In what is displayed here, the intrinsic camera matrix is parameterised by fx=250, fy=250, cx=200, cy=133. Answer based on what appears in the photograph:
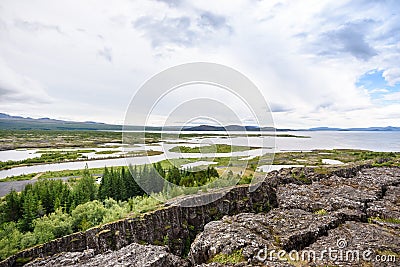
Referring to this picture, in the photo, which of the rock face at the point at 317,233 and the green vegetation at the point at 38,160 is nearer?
the rock face at the point at 317,233

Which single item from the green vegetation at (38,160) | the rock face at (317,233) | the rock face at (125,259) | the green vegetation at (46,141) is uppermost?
the rock face at (317,233)

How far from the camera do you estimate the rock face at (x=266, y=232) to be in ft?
26.9

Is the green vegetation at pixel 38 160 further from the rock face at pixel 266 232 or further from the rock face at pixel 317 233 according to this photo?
the rock face at pixel 317 233

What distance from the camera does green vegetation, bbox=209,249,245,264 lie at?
26.4 feet

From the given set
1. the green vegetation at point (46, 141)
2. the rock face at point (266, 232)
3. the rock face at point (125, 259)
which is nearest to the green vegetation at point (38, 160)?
the green vegetation at point (46, 141)

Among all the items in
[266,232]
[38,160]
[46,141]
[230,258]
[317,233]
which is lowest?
[38,160]

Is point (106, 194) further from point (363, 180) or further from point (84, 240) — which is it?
point (363, 180)

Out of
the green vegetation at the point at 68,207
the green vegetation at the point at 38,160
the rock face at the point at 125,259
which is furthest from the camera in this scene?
the green vegetation at the point at 38,160

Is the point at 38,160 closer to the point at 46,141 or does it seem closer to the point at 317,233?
the point at 46,141

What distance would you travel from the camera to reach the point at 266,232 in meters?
9.59

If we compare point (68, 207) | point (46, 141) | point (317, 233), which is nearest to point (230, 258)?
point (317, 233)

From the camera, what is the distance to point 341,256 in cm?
780

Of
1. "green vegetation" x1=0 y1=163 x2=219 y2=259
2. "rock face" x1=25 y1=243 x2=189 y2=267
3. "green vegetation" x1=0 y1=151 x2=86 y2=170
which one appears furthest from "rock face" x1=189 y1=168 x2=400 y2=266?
"green vegetation" x1=0 y1=151 x2=86 y2=170

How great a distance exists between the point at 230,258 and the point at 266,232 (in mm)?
2132
